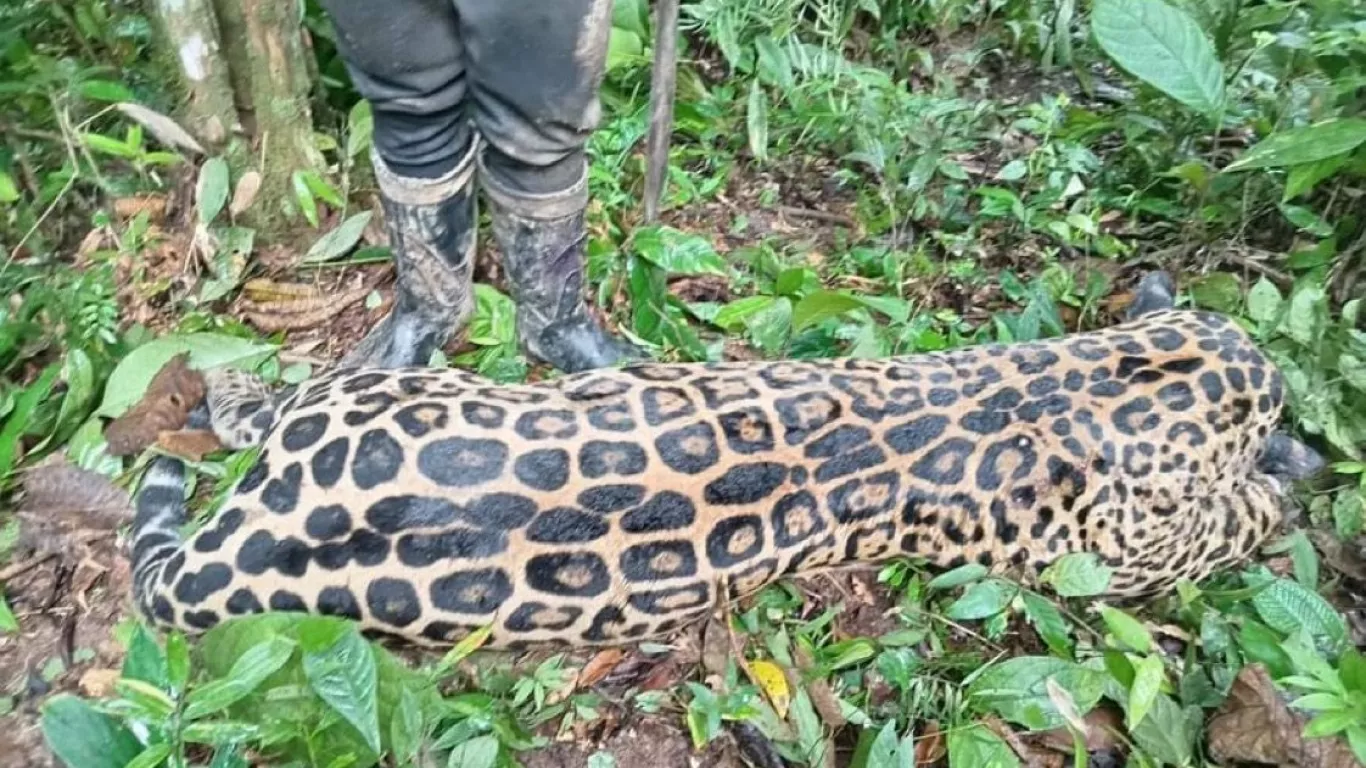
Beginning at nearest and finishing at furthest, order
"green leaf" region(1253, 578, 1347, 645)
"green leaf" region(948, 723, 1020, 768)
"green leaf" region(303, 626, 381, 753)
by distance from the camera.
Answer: "green leaf" region(303, 626, 381, 753)
"green leaf" region(948, 723, 1020, 768)
"green leaf" region(1253, 578, 1347, 645)

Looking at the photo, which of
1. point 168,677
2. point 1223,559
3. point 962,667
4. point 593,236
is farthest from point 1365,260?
point 168,677

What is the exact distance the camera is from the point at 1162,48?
3404 mm

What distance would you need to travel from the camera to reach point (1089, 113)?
4020mm

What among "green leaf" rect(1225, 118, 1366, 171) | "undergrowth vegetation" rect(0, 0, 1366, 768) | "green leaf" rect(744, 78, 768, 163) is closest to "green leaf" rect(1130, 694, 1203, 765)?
"undergrowth vegetation" rect(0, 0, 1366, 768)

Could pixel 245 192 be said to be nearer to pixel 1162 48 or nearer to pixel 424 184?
pixel 424 184

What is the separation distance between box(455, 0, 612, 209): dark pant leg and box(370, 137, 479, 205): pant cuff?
69 mm

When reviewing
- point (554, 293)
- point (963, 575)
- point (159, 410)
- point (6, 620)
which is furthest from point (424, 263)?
point (963, 575)

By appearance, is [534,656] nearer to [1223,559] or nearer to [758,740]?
[758,740]

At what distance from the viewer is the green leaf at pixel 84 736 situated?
75.7 inches

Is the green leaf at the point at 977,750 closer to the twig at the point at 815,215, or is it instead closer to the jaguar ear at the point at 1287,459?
the jaguar ear at the point at 1287,459

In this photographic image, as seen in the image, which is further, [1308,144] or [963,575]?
[1308,144]

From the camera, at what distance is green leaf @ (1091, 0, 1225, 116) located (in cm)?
339

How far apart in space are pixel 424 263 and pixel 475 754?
134 centimetres

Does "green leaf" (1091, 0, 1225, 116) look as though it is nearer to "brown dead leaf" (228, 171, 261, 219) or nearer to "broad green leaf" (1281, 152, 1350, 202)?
"broad green leaf" (1281, 152, 1350, 202)
